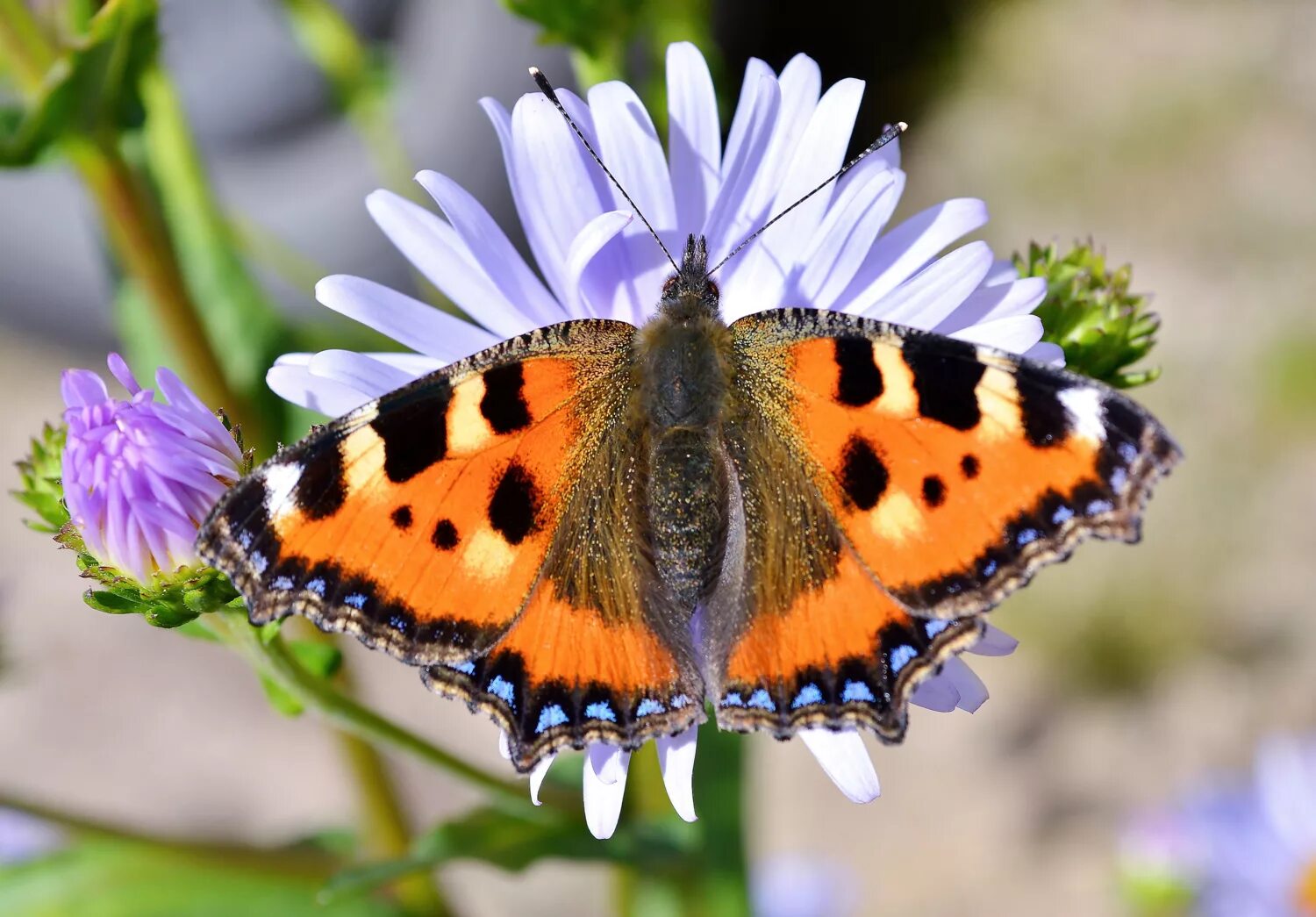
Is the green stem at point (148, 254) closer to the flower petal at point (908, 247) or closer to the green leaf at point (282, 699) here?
the green leaf at point (282, 699)

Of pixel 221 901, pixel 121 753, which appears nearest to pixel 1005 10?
pixel 121 753

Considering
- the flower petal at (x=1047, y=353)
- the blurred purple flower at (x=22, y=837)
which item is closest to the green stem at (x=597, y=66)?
the flower petal at (x=1047, y=353)

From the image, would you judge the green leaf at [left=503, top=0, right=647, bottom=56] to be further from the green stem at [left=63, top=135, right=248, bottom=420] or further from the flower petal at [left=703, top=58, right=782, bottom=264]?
the green stem at [left=63, top=135, right=248, bottom=420]

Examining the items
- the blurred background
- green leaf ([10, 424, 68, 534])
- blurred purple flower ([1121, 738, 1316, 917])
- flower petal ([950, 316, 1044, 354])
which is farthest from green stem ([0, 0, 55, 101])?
blurred purple flower ([1121, 738, 1316, 917])

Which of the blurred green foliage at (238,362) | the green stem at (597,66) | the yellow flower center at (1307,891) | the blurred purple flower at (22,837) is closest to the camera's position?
the blurred green foliage at (238,362)

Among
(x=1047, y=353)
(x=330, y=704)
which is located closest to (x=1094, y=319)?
(x=1047, y=353)

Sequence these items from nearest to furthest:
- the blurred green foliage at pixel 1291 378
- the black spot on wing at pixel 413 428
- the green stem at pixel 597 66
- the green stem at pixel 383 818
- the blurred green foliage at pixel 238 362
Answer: the black spot on wing at pixel 413 428 → the blurred green foliage at pixel 238 362 → the green stem at pixel 597 66 → the green stem at pixel 383 818 → the blurred green foliage at pixel 1291 378

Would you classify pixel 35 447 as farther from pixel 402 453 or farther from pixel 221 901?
pixel 221 901
